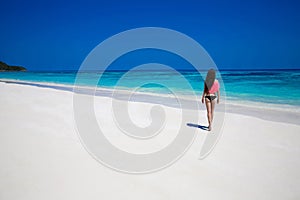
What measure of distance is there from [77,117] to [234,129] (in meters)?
4.38

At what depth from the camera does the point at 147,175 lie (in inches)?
128

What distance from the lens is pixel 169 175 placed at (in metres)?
3.24

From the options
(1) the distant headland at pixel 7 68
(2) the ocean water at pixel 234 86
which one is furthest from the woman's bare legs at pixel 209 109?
(1) the distant headland at pixel 7 68

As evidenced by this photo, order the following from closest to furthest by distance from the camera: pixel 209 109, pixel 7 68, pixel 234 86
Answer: pixel 209 109 → pixel 234 86 → pixel 7 68

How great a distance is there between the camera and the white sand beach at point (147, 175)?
2793 millimetres

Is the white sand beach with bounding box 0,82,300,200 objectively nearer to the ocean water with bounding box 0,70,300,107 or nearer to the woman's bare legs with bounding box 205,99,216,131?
the woman's bare legs with bounding box 205,99,216,131

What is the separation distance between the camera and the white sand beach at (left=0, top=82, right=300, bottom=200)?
2.79m

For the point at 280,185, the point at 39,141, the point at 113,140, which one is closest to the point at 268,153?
the point at 280,185

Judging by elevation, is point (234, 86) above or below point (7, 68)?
below

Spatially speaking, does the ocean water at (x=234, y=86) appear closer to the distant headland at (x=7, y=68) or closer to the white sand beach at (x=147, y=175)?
the white sand beach at (x=147, y=175)

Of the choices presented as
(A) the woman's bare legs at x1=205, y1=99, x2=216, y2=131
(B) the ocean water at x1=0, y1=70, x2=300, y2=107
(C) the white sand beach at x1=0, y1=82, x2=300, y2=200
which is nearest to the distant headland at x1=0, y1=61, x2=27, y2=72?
(B) the ocean water at x1=0, y1=70, x2=300, y2=107

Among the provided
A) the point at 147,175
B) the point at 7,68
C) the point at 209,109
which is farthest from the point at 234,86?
the point at 7,68

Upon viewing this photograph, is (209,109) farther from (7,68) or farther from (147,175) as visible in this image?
(7,68)

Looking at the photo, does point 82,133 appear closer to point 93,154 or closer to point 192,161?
point 93,154
